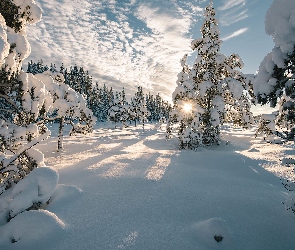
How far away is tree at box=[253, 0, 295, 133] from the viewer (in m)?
4.12

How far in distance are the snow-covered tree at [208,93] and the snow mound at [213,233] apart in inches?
450

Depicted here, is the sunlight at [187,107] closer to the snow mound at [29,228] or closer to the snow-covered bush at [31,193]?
the snow-covered bush at [31,193]

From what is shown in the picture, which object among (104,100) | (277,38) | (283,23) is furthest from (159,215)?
(104,100)

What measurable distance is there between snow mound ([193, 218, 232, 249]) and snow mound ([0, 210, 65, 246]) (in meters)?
3.05

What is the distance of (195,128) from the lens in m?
16.7

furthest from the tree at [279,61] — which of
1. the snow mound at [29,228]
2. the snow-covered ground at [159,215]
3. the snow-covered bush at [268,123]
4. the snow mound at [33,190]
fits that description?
the snow mound at [33,190]

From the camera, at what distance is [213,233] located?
15.0ft

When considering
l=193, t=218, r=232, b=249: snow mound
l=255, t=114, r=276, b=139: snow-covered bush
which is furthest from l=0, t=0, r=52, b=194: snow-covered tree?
l=255, t=114, r=276, b=139: snow-covered bush

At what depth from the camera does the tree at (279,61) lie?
4125mm

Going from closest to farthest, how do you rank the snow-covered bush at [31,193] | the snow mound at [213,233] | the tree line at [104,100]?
the snow mound at [213,233] < the snow-covered bush at [31,193] < the tree line at [104,100]

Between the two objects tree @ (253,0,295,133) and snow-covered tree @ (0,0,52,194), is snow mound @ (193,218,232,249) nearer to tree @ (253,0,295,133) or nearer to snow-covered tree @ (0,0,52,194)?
tree @ (253,0,295,133)

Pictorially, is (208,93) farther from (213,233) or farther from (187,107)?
(213,233)

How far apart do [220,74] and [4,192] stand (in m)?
16.1

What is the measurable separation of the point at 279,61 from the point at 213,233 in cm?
376
